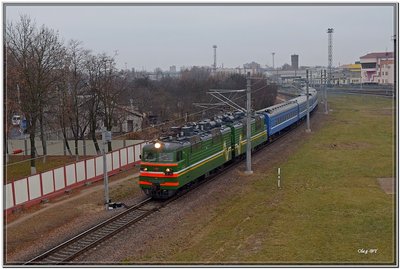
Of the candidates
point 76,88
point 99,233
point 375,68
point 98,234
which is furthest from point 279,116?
point 375,68

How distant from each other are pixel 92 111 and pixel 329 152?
2091 centimetres

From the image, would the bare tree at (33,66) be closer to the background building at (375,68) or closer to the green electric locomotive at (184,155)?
the green electric locomotive at (184,155)

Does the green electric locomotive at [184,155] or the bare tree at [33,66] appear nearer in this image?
the green electric locomotive at [184,155]

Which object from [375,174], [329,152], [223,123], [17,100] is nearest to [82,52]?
[17,100]

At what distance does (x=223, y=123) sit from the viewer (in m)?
32.1

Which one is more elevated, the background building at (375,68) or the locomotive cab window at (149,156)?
the background building at (375,68)

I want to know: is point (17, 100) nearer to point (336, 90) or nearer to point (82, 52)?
point (82, 52)

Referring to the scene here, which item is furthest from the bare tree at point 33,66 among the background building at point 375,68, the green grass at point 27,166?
the background building at point 375,68

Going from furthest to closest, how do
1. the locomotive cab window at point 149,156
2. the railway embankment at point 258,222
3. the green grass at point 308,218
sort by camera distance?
the locomotive cab window at point 149,156 < the railway embankment at point 258,222 < the green grass at point 308,218

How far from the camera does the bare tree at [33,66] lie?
34156 millimetres

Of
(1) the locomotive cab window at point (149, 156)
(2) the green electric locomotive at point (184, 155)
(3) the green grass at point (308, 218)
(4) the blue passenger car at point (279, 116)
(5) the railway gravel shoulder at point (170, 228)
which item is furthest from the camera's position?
(4) the blue passenger car at point (279, 116)

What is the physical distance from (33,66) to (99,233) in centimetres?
2025

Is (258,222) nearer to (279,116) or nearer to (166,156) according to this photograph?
(166,156)

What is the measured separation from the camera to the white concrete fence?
21.8 meters
